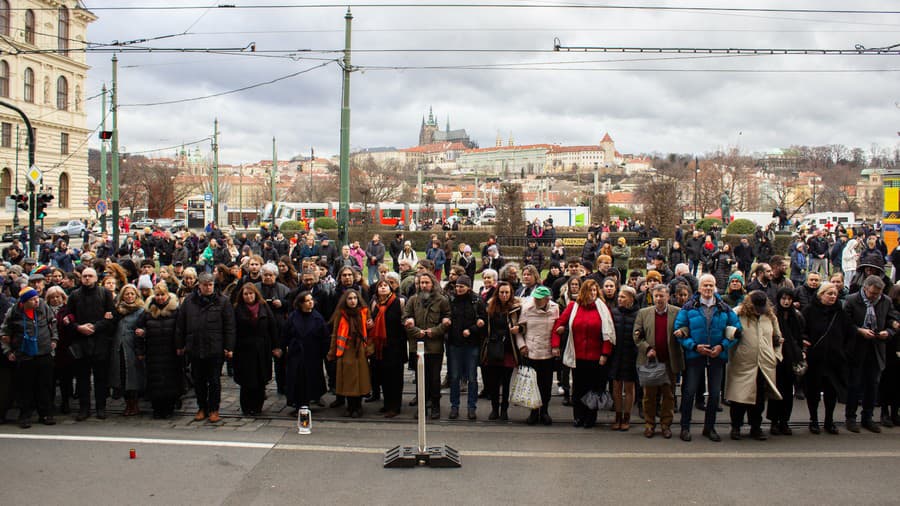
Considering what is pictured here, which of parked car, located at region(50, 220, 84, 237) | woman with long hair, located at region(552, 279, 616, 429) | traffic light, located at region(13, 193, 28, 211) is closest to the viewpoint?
woman with long hair, located at region(552, 279, 616, 429)

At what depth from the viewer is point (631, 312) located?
27.1 feet

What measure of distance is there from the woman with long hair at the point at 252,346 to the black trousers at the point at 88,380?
1.55 meters

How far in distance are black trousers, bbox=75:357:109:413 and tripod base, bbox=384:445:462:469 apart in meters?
3.95

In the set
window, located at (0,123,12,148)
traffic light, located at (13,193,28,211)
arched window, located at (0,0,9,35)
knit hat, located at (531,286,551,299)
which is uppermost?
arched window, located at (0,0,9,35)

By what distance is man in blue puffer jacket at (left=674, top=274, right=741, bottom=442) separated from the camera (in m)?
7.68

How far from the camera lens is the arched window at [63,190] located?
179ft

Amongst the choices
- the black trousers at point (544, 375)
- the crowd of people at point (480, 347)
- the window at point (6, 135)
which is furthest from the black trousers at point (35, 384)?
the window at point (6, 135)

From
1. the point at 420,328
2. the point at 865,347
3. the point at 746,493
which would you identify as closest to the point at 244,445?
the point at 420,328

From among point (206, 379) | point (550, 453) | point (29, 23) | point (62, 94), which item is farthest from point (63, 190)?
point (550, 453)

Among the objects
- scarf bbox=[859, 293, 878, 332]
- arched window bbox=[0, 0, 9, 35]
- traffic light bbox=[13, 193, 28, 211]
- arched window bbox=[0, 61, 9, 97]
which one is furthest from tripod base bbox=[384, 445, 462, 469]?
arched window bbox=[0, 61, 9, 97]

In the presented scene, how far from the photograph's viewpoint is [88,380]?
28.9 feet

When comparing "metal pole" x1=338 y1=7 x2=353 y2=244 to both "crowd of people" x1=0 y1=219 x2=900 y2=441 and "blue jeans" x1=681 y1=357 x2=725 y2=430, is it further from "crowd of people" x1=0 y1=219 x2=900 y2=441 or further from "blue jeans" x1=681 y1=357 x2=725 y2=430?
"blue jeans" x1=681 y1=357 x2=725 y2=430

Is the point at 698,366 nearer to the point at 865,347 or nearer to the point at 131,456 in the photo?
the point at 865,347

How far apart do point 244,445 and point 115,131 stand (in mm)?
20243
